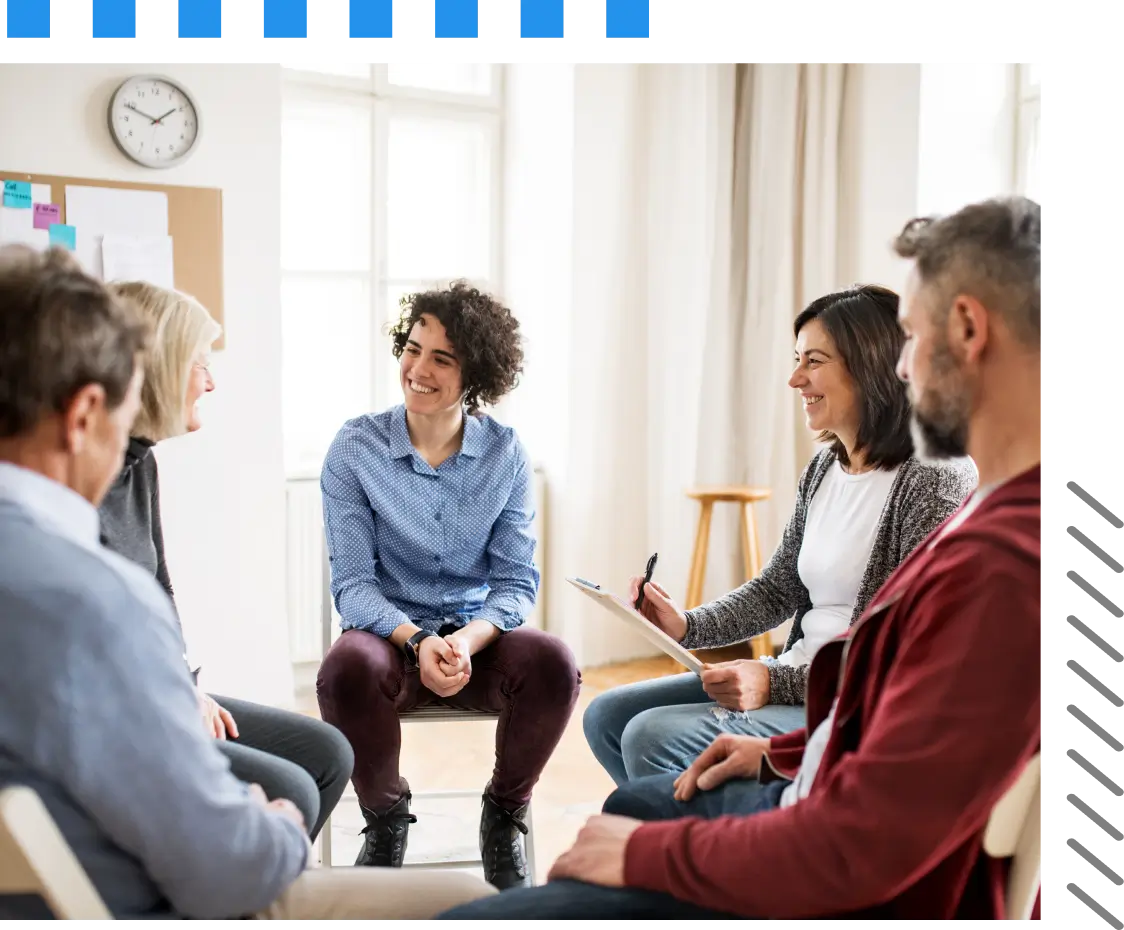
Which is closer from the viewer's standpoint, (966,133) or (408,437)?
(408,437)

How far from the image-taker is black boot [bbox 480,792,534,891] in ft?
6.76

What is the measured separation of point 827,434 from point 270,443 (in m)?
1.97

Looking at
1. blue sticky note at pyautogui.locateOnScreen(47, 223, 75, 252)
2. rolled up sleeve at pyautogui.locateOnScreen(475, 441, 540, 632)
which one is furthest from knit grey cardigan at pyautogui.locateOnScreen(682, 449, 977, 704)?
blue sticky note at pyautogui.locateOnScreen(47, 223, 75, 252)

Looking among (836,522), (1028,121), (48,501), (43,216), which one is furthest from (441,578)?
(1028,121)

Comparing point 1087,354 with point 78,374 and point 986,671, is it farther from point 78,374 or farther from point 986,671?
point 78,374

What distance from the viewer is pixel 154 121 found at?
3070 mm

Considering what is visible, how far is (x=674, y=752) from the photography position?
165 centimetres

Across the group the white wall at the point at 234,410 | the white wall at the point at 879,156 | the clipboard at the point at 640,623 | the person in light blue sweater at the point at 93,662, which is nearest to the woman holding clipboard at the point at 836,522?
the clipboard at the point at 640,623

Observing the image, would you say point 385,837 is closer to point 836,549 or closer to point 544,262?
point 836,549

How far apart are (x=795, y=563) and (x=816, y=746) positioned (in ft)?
2.66

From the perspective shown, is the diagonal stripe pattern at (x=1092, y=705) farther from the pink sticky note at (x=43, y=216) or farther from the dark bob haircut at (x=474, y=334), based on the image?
the pink sticky note at (x=43, y=216)

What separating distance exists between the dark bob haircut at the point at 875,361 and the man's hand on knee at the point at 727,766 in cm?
58

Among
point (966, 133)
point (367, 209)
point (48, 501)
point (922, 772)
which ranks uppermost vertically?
point (966, 133)

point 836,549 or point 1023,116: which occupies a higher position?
point 1023,116
